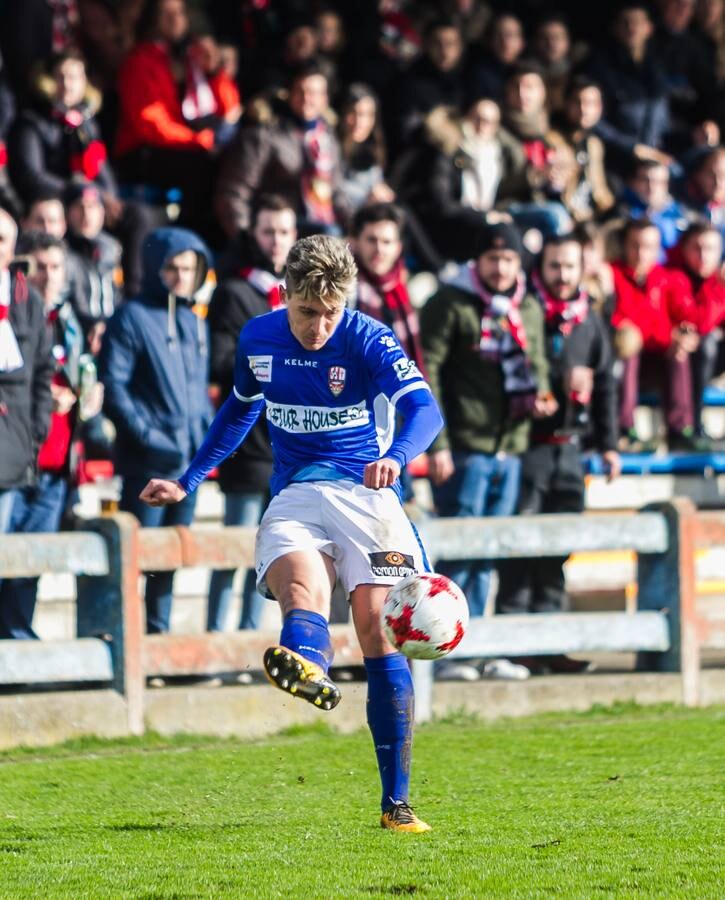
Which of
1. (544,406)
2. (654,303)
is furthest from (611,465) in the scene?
(654,303)

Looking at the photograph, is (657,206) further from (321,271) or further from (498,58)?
(321,271)

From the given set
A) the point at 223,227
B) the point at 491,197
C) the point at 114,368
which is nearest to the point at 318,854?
the point at 114,368

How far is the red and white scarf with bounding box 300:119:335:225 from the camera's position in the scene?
498 inches

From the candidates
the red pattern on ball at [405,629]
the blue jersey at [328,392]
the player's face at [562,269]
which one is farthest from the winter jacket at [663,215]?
the red pattern on ball at [405,629]

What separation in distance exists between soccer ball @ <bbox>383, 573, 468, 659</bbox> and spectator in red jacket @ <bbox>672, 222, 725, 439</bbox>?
696 cm

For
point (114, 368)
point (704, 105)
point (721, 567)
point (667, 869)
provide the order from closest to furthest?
point (667, 869) → point (114, 368) → point (721, 567) → point (704, 105)

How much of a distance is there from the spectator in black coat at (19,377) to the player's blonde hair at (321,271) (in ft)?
9.89

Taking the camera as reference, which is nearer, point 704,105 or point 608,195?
point 608,195

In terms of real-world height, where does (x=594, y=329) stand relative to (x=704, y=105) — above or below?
below

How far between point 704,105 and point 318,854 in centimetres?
1235

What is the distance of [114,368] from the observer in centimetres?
1000

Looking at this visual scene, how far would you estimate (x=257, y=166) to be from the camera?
12344mm

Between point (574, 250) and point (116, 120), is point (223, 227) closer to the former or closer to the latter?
point (116, 120)

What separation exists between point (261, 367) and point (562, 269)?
4508 millimetres
